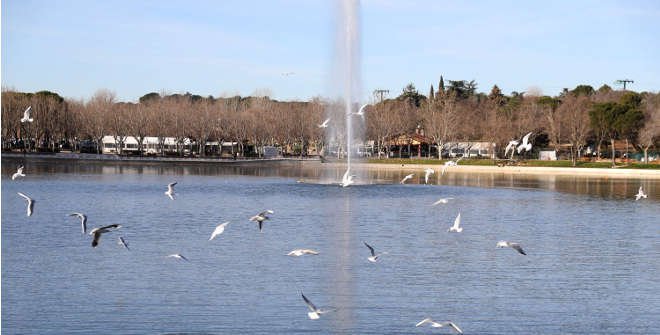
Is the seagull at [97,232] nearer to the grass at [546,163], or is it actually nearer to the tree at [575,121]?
the grass at [546,163]

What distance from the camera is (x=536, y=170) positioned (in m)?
79.8

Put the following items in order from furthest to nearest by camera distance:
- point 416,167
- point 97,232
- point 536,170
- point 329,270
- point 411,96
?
point 411,96 < point 416,167 < point 536,170 < point 329,270 < point 97,232

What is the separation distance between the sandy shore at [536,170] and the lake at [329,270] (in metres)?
35.0

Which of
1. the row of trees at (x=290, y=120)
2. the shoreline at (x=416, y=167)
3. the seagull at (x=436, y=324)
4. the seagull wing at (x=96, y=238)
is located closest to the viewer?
the seagull at (x=436, y=324)

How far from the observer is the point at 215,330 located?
1533 centimetres

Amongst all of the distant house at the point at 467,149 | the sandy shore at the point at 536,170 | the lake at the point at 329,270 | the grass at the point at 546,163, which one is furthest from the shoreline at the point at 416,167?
the lake at the point at 329,270

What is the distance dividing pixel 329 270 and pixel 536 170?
6143 cm

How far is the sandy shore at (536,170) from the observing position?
72812 mm

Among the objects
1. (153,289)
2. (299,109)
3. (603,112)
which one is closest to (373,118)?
(299,109)

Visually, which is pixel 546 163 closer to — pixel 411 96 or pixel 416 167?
pixel 416 167

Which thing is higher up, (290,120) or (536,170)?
(290,120)

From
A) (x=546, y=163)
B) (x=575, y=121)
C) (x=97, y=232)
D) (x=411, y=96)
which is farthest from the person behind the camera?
(x=411, y=96)

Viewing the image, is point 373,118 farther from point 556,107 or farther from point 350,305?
point 350,305

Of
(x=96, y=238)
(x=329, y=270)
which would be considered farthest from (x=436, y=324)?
(x=329, y=270)
